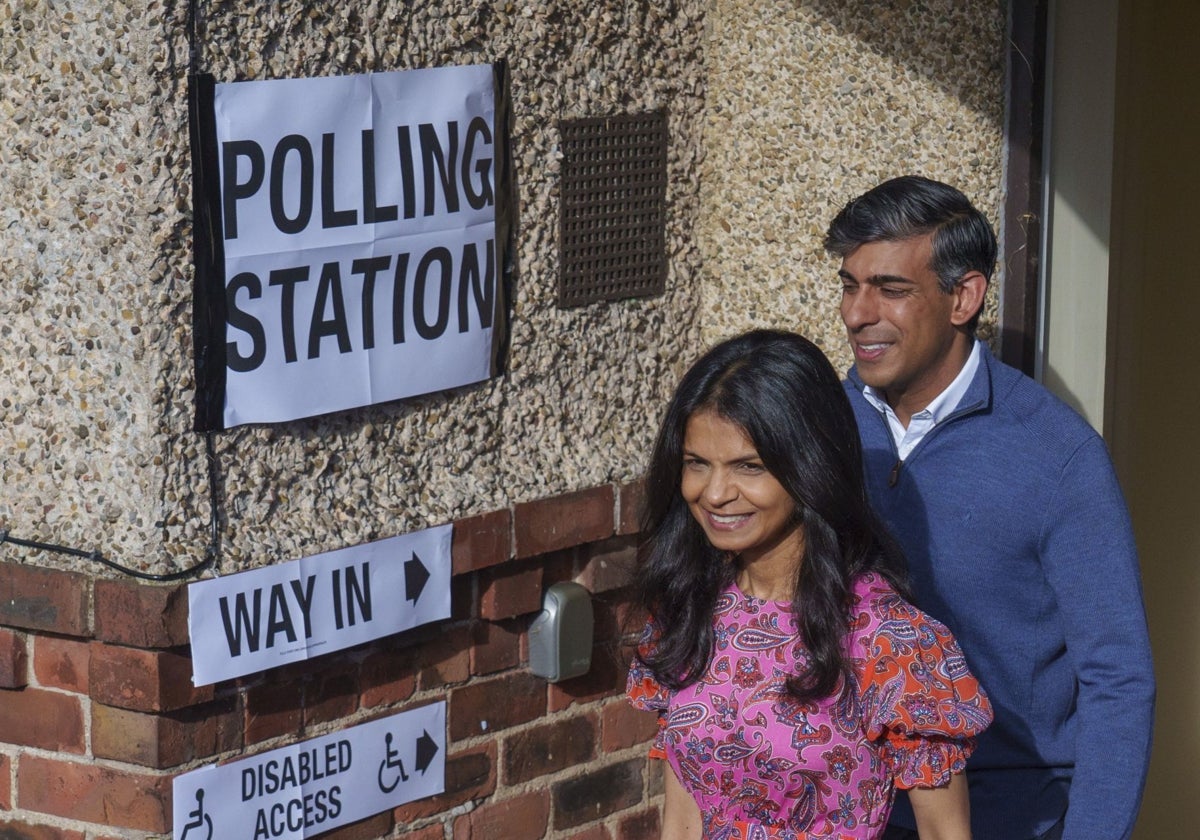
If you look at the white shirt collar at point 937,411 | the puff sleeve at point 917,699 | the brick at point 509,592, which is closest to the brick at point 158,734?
the brick at point 509,592

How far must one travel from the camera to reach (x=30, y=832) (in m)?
2.70

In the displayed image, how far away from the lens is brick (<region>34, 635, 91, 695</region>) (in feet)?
8.59

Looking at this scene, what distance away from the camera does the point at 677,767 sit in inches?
96.5

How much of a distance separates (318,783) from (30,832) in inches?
17.9

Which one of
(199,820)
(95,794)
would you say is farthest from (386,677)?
(95,794)

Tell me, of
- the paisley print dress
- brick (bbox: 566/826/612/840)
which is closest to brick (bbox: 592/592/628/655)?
brick (bbox: 566/826/612/840)

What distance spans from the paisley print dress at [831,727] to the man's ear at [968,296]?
62cm

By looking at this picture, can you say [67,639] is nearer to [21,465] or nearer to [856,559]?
[21,465]

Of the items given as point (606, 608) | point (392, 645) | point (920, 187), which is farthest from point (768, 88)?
point (392, 645)

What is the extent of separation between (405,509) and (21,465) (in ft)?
2.09

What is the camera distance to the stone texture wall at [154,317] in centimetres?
249

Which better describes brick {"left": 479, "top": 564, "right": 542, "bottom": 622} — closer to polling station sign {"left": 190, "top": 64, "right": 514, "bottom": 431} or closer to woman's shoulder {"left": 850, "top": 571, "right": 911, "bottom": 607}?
polling station sign {"left": 190, "top": 64, "right": 514, "bottom": 431}

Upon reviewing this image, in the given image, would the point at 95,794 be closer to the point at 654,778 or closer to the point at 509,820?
the point at 509,820

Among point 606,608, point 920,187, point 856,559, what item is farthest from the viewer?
point 606,608
